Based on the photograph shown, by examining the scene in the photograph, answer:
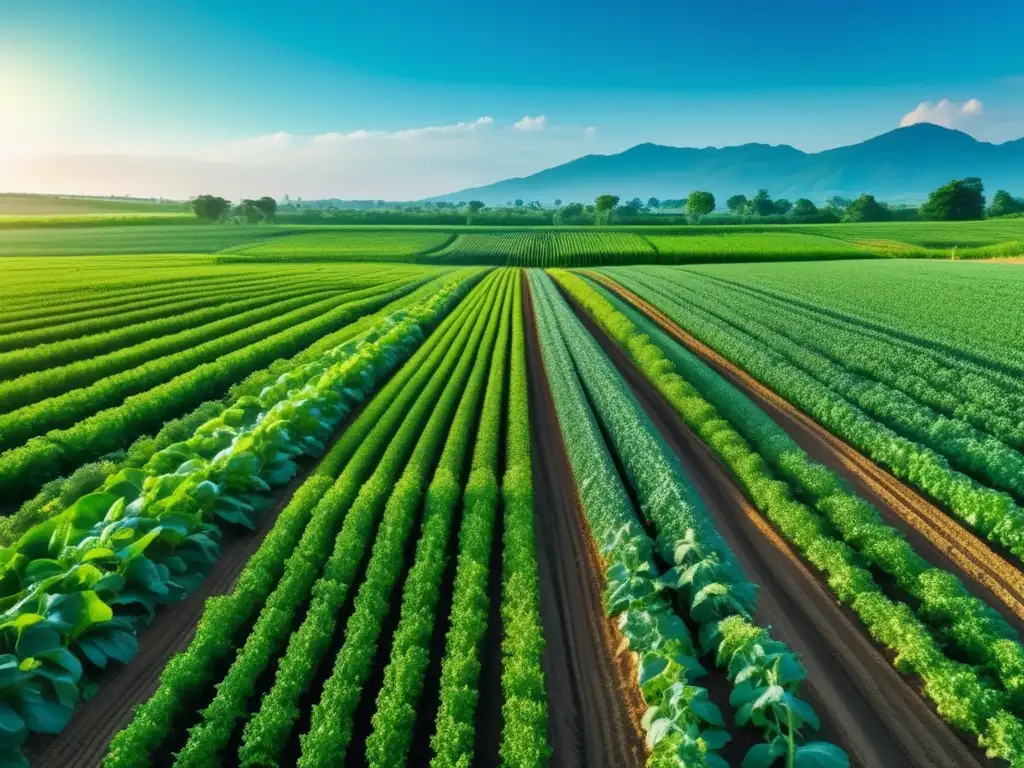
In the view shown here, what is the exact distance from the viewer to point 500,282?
174ft

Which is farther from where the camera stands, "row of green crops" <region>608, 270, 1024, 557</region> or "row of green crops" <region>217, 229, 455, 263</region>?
"row of green crops" <region>217, 229, 455, 263</region>

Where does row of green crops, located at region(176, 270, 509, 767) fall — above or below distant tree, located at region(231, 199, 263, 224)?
below

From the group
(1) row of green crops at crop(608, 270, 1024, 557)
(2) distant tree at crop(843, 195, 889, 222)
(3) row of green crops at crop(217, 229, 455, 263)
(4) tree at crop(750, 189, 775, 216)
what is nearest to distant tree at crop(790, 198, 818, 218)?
(2) distant tree at crop(843, 195, 889, 222)

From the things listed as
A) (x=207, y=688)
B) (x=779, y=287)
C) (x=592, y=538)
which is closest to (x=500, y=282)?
(x=779, y=287)

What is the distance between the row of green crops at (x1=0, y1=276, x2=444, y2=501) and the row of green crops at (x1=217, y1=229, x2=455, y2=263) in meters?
54.4

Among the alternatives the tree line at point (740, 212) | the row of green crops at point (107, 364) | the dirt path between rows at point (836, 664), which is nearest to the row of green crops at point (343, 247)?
the tree line at point (740, 212)

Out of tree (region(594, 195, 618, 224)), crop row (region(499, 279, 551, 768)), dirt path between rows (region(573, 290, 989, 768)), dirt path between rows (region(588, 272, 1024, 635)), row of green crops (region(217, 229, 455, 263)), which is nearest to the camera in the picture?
crop row (region(499, 279, 551, 768))

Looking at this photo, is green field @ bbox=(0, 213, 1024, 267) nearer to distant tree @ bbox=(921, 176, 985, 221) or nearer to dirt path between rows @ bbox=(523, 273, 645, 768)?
distant tree @ bbox=(921, 176, 985, 221)

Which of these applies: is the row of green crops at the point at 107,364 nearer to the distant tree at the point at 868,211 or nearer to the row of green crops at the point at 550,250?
the row of green crops at the point at 550,250

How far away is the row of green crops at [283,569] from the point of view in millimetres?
7273

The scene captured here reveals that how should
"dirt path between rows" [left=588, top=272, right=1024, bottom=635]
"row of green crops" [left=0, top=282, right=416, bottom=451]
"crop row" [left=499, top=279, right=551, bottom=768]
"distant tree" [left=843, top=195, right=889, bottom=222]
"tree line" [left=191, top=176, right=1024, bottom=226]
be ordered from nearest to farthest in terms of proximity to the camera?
"crop row" [left=499, top=279, right=551, bottom=768], "dirt path between rows" [left=588, top=272, right=1024, bottom=635], "row of green crops" [left=0, top=282, right=416, bottom=451], "tree line" [left=191, top=176, right=1024, bottom=226], "distant tree" [left=843, top=195, right=889, bottom=222]

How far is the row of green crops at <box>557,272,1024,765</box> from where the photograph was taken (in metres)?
7.44

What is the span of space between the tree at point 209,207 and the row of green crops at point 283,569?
146998 mm

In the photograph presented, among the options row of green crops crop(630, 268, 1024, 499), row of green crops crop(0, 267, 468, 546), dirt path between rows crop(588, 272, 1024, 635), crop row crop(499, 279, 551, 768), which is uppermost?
row of green crops crop(630, 268, 1024, 499)
